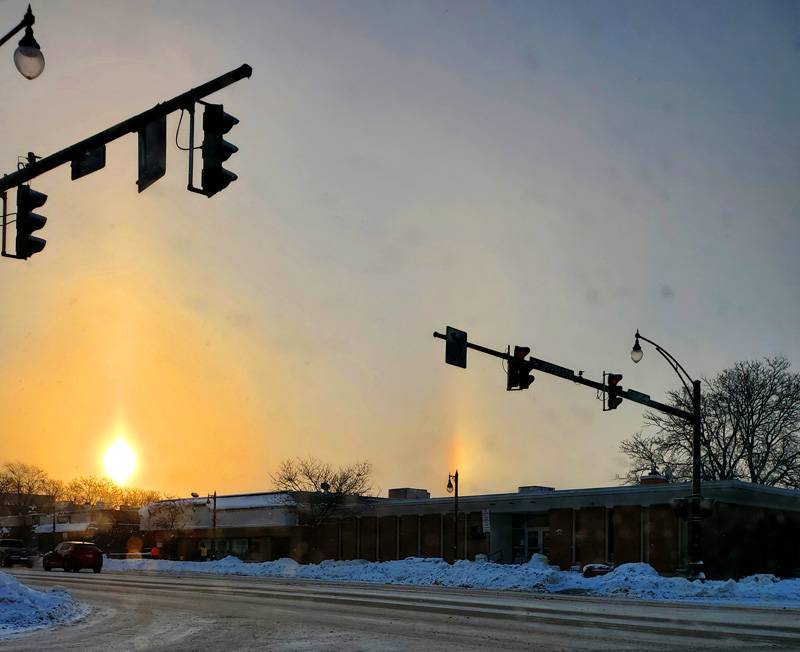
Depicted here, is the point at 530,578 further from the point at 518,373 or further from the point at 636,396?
the point at 518,373

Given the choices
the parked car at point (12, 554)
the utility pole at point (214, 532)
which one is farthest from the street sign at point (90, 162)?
the utility pole at point (214, 532)

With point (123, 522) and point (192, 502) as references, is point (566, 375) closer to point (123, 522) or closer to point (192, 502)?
point (192, 502)

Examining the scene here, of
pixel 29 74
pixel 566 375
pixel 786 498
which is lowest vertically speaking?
pixel 786 498

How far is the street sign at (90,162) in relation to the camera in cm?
1172

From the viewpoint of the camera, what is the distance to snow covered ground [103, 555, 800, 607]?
28594 mm

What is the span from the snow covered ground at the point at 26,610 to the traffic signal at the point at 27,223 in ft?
21.1

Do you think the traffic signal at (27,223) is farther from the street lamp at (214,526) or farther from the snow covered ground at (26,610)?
the street lamp at (214,526)

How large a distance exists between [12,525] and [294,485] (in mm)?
68784

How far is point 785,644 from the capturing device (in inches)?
546

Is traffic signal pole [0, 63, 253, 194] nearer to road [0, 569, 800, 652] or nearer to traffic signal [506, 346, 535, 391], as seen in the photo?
road [0, 569, 800, 652]

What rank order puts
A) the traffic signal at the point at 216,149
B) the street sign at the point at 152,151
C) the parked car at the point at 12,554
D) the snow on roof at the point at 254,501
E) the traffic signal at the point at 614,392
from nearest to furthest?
the traffic signal at the point at 216,149 < the street sign at the point at 152,151 < the traffic signal at the point at 614,392 < the parked car at the point at 12,554 < the snow on roof at the point at 254,501

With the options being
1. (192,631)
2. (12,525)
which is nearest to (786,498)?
(192,631)

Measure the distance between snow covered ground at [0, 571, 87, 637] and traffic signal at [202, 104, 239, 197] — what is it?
8.70 meters

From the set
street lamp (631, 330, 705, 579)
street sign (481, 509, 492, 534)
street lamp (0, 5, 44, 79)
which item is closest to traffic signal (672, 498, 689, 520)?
street lamp (631, 330, 705, 579)
